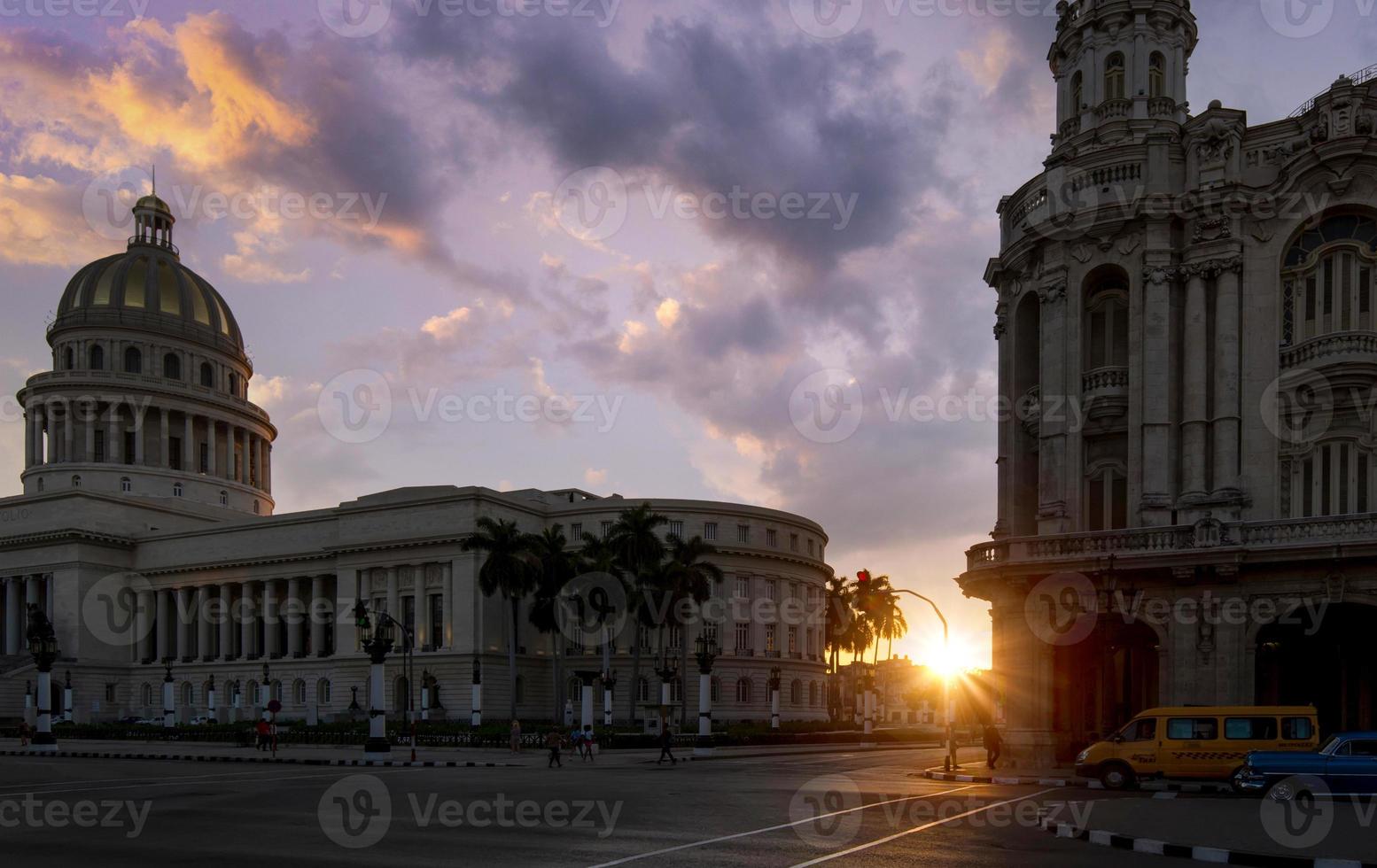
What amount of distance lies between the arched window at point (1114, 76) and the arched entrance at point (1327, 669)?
19.7 metres

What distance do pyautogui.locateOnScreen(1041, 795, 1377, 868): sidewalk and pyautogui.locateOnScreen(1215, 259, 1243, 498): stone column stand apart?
15.6 meters

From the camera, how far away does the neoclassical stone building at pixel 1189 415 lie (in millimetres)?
35250

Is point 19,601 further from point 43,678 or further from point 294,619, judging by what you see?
point 43,678

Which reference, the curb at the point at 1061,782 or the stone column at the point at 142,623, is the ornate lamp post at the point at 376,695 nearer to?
the curb at the point at 1061,782

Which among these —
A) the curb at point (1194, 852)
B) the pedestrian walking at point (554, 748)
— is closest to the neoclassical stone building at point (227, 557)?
the pedestrian walking at point (554, 748)

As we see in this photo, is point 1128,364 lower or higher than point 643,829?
higher

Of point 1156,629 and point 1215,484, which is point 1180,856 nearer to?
point 1156,629

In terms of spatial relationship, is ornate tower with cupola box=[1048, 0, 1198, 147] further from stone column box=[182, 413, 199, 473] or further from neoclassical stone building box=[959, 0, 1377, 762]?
stone column box=[182, 413, 199, 473]

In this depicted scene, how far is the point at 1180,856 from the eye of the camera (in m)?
16.8

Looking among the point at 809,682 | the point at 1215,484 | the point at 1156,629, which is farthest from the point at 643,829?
the point at 809,682

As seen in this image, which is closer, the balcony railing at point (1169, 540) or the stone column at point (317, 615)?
the balcony railing at point (1169, 540)

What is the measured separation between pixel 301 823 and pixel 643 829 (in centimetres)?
639

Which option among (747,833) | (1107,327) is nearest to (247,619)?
(1107,327)

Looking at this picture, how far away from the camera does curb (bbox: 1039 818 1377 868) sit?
15.3 metres
